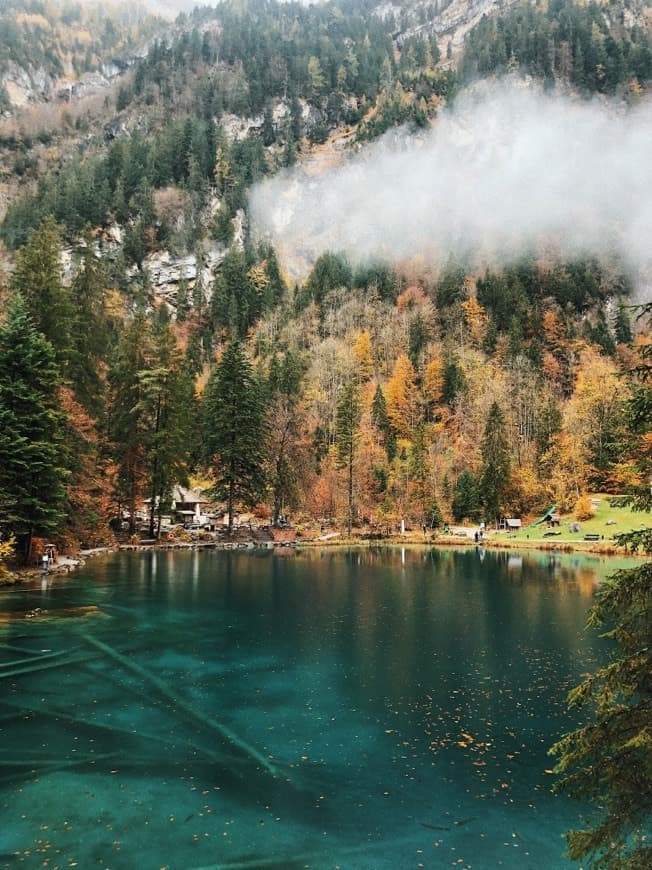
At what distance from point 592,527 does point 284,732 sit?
166 feet

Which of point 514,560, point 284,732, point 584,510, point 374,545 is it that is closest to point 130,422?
point 374,545

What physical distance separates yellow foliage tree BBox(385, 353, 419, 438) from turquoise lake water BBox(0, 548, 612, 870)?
183ft

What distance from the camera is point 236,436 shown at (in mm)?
53250

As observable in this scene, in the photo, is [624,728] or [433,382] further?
[433,382]

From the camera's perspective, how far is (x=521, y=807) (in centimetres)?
818

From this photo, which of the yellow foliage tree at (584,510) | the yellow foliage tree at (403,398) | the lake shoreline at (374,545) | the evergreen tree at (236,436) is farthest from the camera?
the yellow foliage tree at (403,398)

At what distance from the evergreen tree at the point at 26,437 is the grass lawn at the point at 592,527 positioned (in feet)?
134

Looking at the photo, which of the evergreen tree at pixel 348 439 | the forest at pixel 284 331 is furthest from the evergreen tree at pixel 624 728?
the evergreen tree at pixel 348 439

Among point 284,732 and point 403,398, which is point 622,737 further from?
point 403,398

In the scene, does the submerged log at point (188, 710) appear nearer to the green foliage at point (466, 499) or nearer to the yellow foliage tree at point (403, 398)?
the green foliage at point (466, 499)

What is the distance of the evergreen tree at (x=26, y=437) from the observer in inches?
1014

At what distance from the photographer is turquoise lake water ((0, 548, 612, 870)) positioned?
23.9ft

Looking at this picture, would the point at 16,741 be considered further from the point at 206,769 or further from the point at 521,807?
the point at 521,807

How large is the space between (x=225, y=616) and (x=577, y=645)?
12.2 metres
